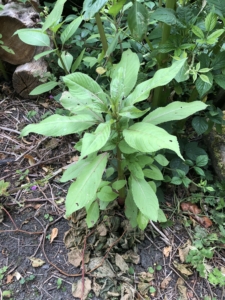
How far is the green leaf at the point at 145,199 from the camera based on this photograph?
1141mm

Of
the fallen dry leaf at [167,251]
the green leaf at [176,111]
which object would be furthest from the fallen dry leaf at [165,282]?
the green leaf at [176,111]

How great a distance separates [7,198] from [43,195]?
0.23 metres

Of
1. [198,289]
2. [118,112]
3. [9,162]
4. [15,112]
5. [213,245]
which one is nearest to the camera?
[118,112]

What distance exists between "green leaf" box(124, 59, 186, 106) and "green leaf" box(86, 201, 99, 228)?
569 mm

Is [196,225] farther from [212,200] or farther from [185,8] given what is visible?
[185,8]

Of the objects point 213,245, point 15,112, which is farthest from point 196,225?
point 15,112

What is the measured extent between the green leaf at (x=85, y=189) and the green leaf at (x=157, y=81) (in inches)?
12.3

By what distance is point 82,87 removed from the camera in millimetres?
1130

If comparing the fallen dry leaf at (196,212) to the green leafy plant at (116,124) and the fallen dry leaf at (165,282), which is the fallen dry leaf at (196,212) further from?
the green leafy plant at (116,124)

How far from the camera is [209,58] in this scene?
4.55ft

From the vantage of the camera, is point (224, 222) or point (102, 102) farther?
point (224, 222)

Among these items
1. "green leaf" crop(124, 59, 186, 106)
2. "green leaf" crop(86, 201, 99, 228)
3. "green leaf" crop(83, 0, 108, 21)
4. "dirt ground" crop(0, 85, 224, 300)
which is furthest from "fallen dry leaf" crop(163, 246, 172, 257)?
"green leaf" crop(83, 0, 108, 21)

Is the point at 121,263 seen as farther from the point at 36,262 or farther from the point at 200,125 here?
the point at 200,125

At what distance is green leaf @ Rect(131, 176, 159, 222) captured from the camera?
44.9 inches
